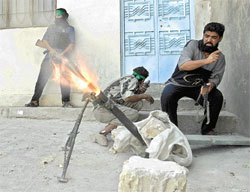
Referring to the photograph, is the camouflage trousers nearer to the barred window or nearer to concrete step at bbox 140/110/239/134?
concrete step at bbox 140/110/239/134

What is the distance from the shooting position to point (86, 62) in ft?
16.6

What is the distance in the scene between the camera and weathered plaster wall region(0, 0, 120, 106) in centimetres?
498

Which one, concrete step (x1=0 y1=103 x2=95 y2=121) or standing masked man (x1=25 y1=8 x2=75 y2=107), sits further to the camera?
standing masked man (x1=25 y1=8 x2=75 y2=107)

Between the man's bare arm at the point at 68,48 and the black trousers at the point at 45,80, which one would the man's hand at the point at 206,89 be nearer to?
the black trousers at the point at 45,80

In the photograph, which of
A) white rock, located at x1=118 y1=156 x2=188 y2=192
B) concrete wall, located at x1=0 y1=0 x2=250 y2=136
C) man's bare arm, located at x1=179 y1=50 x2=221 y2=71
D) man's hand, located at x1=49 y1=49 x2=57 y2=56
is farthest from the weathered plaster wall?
white rock, located at x1=118 y1=156 x2=188 y2=192

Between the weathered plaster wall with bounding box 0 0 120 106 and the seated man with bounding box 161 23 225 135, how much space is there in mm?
1983

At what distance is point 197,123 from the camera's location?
3.54 metres

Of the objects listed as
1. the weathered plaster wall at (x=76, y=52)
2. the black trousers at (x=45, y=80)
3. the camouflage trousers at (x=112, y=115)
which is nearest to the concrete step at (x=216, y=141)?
the camouflage trousers at (x=112, y=115)

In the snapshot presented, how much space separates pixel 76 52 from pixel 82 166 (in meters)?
3.14

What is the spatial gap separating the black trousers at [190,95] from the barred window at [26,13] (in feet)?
11.2

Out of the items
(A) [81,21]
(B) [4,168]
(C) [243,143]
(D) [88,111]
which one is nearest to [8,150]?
(B) [4,168]

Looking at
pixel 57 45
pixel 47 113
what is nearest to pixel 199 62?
pixel 47 113

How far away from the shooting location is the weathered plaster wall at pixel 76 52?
498 cm

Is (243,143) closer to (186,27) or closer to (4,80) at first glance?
(186,27)
